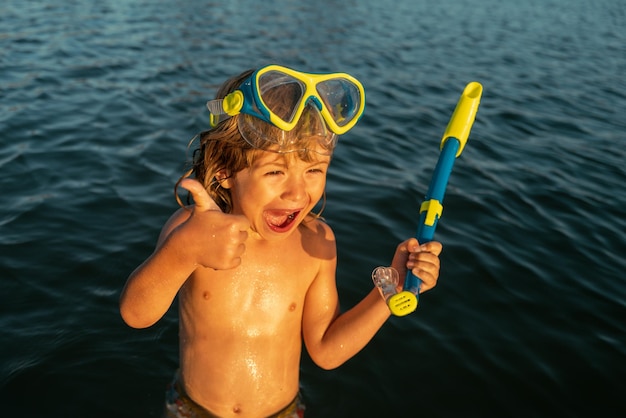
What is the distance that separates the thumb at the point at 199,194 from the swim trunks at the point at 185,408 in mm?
1464

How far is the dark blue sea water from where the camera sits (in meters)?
4.06

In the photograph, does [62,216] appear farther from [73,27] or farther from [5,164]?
[73,27]

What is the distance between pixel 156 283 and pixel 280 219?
2.10 feet

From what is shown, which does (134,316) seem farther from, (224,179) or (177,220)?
(224,179)

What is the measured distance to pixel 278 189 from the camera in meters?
2.79

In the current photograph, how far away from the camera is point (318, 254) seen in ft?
10.8

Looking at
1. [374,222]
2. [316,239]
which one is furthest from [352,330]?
[374,222]

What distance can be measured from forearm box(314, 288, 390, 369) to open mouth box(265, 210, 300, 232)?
0.54 m

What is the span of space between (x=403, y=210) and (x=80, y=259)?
A: 120 inches

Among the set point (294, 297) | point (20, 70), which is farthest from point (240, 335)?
point (20, 70)

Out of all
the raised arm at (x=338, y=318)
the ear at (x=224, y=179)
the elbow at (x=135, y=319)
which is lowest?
the raised arm at (x=338, y=318)

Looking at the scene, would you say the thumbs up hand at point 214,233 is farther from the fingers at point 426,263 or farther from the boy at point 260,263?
the fingers at point 426,263

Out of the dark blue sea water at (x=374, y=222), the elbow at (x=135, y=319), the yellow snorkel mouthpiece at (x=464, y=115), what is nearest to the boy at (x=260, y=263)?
the elbow at (x=135, y=319)

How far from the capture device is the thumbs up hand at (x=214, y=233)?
227 cm
